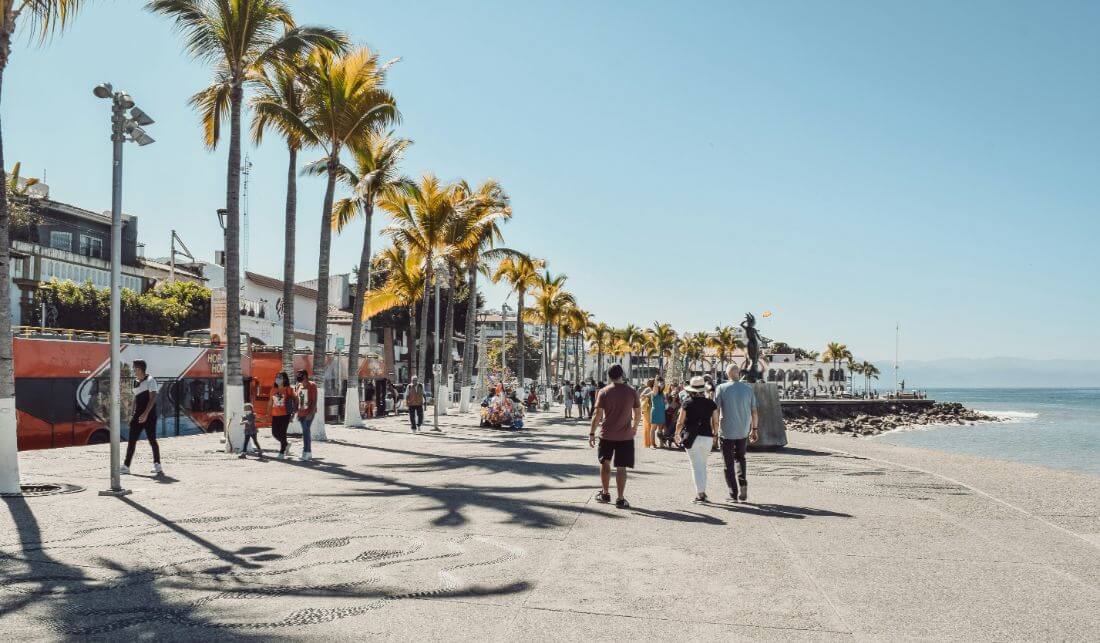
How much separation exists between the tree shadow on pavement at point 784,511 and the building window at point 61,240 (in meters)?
48.3

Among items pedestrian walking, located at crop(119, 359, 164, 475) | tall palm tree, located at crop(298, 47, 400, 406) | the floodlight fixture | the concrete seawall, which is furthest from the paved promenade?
the concrete seawall

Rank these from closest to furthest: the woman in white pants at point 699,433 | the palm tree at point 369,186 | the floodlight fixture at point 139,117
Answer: the woman in white pants at point 699,433, the floodlight fixture at point 139,117, the palm tree at point 369,186

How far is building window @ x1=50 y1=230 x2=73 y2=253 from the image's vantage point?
4700cm

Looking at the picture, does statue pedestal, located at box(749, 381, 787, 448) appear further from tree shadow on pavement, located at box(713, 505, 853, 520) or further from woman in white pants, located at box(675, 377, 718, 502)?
tree shadow on pavement, located at box(713, 505, 853, 520)

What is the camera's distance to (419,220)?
3353 centimetres

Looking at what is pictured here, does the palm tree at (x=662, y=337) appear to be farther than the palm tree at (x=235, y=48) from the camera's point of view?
Yes

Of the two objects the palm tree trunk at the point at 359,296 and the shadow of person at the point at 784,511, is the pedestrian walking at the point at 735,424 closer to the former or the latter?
the shadow of person at the point at 784,511

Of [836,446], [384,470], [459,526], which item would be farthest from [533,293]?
[459,526]

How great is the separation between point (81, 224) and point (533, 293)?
29.4 m

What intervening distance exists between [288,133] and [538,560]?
16.7m

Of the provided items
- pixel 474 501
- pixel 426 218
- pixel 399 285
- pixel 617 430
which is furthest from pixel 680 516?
pixel 399 285

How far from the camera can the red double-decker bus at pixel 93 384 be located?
58.0ft

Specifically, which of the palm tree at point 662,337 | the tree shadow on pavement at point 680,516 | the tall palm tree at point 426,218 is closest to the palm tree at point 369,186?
the tall palm tree at point 426,218

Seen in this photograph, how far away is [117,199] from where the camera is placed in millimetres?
11211
